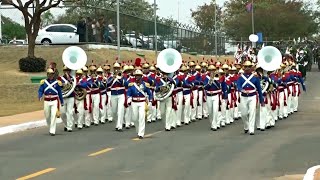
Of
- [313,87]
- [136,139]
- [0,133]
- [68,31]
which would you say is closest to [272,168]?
[136,139]

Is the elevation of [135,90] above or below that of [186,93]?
above

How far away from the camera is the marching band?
1936 cm

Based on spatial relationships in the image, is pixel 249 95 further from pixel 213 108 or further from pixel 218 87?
pixel 218 87

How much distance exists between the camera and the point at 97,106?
22.7 m

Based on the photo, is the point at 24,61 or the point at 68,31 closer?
the point at 24,61

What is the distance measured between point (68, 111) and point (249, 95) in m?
5.01

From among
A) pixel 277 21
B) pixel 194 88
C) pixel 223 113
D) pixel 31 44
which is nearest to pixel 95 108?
pixel 194 88

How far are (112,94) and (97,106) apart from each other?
1961 millimetres

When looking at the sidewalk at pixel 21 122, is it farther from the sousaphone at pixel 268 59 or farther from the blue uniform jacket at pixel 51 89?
the sousaphone at pixel 268 59

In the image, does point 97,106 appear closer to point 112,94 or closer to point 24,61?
point 112,94

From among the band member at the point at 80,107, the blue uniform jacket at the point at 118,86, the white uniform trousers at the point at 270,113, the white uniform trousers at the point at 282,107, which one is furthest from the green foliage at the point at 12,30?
the white uniform trousers at the point at 270,113

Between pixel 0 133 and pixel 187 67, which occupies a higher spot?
pixel 187 67

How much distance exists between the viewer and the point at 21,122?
23234mm

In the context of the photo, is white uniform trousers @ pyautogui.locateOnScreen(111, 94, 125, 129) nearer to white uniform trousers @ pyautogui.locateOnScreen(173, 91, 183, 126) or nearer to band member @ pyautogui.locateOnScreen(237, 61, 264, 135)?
white uniform trousers @ pyautogui.locateOnScreen(173, 91, 183, 126)
